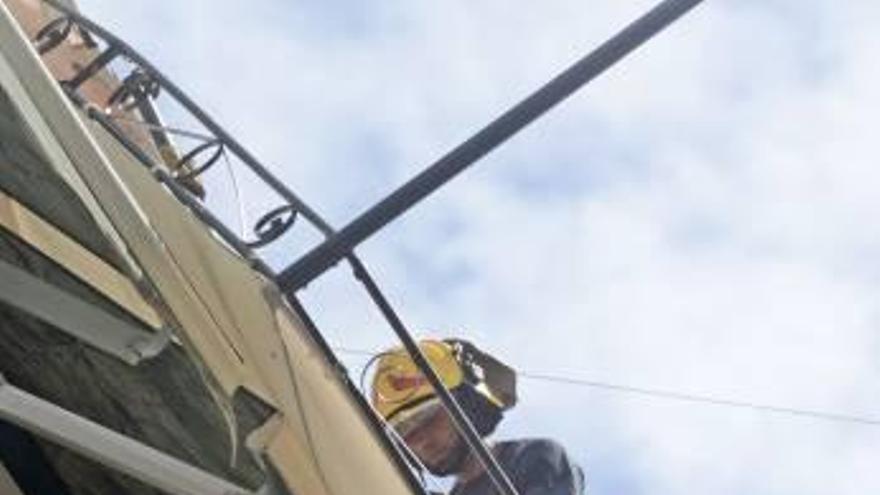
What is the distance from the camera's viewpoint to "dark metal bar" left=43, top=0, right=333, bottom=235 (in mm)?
4629

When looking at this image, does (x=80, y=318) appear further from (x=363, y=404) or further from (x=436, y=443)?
(x=436, y=443)

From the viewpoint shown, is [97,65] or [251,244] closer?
[251,244]

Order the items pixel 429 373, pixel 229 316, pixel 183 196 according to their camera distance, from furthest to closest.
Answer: pixel 429 373 < pixel 183 196 < pixel 229 316

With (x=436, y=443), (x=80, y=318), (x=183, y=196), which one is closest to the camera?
(x=80, y=318)

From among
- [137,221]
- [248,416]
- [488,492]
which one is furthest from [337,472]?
[488,492]

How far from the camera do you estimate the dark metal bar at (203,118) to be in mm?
4629

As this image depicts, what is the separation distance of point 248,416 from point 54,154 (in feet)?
2.08

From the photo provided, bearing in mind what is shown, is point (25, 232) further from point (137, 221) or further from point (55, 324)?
point (137, 221)

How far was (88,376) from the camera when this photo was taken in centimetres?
387

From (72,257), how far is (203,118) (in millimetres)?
1516

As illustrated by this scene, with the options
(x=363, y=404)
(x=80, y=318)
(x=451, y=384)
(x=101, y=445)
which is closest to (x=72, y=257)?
(x=80, y=318)

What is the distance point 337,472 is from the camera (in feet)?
11.6

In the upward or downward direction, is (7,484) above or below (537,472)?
above

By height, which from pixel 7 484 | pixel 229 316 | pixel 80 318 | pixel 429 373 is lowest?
pixel 429 373
